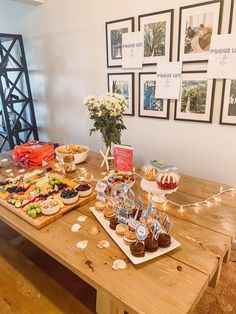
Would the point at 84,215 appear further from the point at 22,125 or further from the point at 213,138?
the point at 22,125

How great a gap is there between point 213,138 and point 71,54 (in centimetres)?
154

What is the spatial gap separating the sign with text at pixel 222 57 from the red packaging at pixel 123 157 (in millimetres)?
731

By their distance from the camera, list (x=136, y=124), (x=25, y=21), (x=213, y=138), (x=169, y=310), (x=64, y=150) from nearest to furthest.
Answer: (x=169, y=310) < (x=213, y=138) < (x=64, y=150) < (x=136, y=124) < (x=25, y=21)

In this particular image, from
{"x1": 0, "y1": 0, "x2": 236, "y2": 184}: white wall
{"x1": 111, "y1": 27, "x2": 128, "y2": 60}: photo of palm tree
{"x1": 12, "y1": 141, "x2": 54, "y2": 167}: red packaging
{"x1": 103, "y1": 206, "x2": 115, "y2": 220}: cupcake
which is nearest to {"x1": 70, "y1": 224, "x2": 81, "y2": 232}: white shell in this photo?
{"x1": 103, "y1": 206, "x2": 115, "y2": 220}: cupcake

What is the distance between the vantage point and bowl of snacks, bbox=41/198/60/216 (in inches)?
41.2

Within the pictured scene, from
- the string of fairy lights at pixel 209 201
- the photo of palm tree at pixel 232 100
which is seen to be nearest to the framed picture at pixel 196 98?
the photo of palm tree at pixel 232 100

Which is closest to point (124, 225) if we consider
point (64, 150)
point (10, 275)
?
point (10, 275)

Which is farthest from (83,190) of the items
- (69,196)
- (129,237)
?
(129,237)

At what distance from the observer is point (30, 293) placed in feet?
3.18

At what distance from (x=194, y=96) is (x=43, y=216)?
1.24 metres

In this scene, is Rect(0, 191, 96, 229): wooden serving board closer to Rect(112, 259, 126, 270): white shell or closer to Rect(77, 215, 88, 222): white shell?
Rect(77, 215, 88, 222): white shell

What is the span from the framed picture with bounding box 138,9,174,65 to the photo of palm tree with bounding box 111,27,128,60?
0.19 metres

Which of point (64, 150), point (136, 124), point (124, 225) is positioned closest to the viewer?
point (124, 225)

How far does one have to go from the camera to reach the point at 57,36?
2.29 metres
